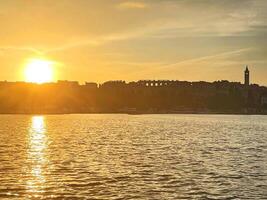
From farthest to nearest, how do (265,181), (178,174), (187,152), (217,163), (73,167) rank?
(187,152), (217,163), (73,167), (178,174), (265,181)

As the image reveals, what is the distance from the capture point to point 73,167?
5612 cm

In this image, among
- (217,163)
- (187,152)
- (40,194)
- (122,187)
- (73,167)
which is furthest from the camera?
(187,152)

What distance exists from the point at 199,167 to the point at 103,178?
13.9m

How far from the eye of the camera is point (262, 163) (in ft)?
206

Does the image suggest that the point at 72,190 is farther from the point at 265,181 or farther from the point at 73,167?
the point at 265,181

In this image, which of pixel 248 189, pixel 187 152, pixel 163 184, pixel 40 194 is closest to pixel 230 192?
pixel 248 189

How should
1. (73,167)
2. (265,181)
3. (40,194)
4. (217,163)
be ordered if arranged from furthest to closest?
(217,163) → (73,167) → (265,181) → (40,194)

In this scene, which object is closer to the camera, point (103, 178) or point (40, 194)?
point (40, 194)

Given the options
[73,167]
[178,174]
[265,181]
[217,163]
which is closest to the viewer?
[265,181]

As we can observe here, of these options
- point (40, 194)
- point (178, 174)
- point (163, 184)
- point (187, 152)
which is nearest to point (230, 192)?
point (163, 184)

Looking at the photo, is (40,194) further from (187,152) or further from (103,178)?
(187,152)

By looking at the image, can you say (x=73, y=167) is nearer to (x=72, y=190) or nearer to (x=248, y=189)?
(x=72, y=190)

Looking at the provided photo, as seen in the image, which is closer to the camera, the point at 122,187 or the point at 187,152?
the point at 122,187

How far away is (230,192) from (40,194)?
49.1 feet
